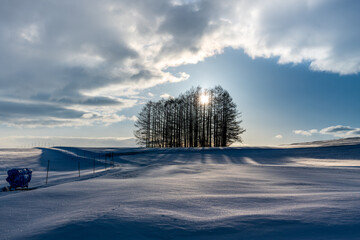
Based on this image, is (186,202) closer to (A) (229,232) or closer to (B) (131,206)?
(B) (131,206)

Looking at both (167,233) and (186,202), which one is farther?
(186,202)

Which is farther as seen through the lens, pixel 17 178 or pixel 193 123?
pixel 193 123

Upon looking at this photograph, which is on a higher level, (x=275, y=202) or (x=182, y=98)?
(x=182, y=98)

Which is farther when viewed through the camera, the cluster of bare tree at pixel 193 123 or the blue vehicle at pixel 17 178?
the cluster of bare tree at pixel 193 123

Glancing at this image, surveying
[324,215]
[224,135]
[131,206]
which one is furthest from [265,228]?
[224,135]

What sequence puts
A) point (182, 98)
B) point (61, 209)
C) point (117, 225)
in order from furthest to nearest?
point (182, 98) → point (61, 209) → point (117, 225)

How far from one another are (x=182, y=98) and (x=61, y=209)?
1362 inches

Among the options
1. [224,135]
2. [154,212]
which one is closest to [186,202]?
[154,212]

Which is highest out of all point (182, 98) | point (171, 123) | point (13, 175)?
point (182, 98)

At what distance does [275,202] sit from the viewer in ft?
13.2

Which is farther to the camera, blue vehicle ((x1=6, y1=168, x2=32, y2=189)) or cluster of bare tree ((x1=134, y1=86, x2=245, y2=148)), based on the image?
cluster of bare tree ((x1=134, y1=86, x2=245, y2=148))

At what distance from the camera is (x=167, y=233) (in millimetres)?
2705

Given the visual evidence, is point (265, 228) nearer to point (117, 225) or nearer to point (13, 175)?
point (117, 225)

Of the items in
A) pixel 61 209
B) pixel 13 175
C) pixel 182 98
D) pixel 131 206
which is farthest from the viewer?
pixel 182 98
